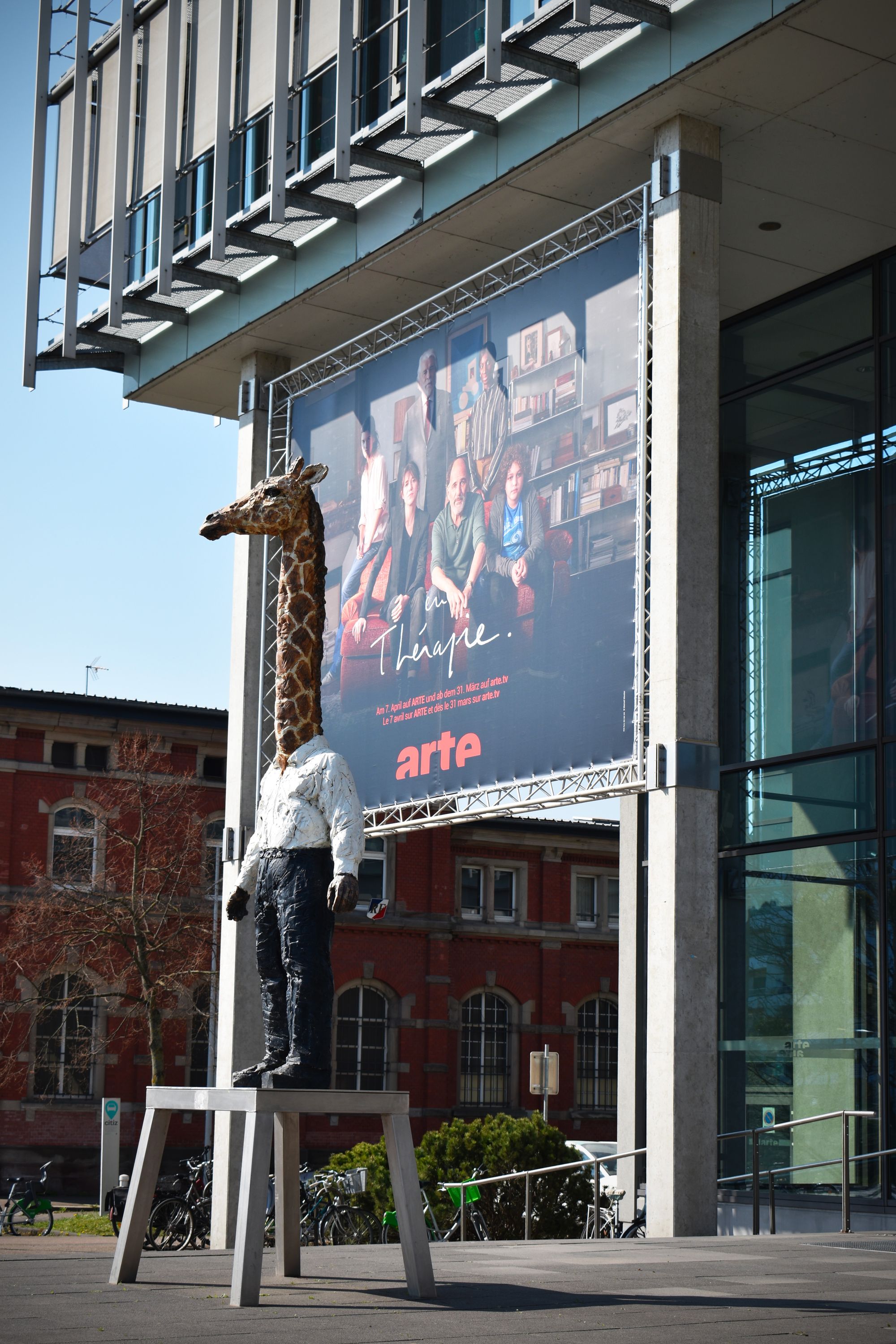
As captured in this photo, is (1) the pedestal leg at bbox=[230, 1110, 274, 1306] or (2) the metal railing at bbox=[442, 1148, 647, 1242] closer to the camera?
(1) the pedestal leg at bbox=[230, 1110, 274, 1306]

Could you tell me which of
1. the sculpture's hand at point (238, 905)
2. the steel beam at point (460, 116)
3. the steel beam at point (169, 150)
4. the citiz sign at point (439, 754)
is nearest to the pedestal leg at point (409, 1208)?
the sculpture's hand at point (238, 905)

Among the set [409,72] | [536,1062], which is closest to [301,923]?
[409,72]

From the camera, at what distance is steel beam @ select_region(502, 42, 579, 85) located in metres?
16.0

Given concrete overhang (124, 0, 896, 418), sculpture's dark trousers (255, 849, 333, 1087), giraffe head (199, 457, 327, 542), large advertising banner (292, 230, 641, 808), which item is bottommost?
sculpture's dark trousers (255, 849, 333, 1087)

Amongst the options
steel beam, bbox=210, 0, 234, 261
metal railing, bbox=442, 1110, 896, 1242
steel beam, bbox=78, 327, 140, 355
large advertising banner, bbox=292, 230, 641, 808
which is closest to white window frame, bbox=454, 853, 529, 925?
steel beam, bbox=78, 327, 140, 355

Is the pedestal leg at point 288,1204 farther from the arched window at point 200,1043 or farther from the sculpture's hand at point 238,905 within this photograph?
the arched window at point 200,1043

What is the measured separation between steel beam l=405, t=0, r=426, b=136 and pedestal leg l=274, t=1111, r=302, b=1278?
1016 centimetres

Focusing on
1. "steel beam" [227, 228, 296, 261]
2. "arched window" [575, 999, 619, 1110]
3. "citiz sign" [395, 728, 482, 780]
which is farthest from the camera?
"arched window" [575, 999, 619, 1110]

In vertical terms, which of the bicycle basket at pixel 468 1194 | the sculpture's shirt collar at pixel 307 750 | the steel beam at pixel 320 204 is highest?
the steel beam at pixel 320 204

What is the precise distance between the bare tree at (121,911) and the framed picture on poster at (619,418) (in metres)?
23.3

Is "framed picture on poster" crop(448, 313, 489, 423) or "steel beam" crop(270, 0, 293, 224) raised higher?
"steel beam" crop(270, 0, 293, 224)

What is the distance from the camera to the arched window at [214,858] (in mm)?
44156

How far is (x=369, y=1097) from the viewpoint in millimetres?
8602

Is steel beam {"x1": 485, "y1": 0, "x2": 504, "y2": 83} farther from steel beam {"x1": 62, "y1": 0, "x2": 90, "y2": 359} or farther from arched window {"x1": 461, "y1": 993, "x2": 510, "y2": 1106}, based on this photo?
arched window {"x1": 461, "y1": 993, "x2": 510, "y2": 1106}
